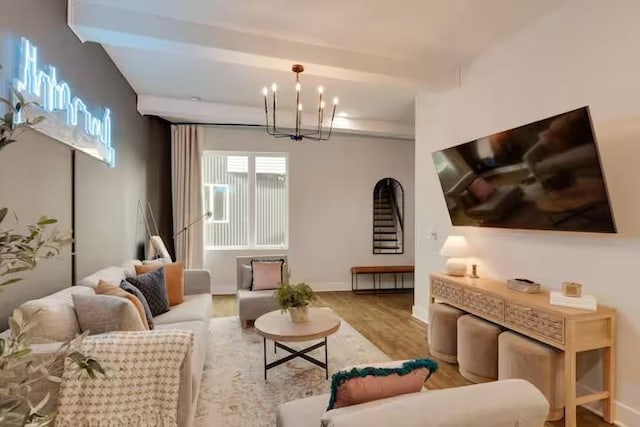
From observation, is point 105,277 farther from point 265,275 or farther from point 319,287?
point 319,287

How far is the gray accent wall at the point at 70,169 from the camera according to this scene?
212 centimetres

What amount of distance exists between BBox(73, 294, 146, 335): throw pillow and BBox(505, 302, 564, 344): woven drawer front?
8.65ft

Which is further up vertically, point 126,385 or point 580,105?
point 580,105

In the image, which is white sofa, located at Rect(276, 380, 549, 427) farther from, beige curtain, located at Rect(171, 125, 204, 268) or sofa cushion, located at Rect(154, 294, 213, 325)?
beige curtain, located at Rect(171, 125, 204, 268)

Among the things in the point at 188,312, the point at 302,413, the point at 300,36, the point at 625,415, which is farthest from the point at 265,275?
the point at 625,415

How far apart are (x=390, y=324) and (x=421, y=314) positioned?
0.45m

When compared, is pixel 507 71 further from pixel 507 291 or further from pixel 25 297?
pixel 25 297

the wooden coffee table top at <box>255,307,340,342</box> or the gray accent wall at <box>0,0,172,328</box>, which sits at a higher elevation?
the gray accent wall at <box>0,0,172,328</box>

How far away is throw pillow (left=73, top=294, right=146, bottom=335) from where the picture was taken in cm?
211

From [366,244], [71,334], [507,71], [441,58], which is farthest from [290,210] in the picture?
[71,334]

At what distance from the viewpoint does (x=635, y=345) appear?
2342mm

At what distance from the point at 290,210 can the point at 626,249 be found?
16.1 feet

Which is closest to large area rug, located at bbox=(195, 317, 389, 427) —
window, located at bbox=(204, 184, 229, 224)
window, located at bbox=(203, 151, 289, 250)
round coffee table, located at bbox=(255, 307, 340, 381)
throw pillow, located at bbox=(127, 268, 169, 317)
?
round coffee table, located at bbox=(255, 307, 340, 381)

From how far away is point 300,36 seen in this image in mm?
3209
